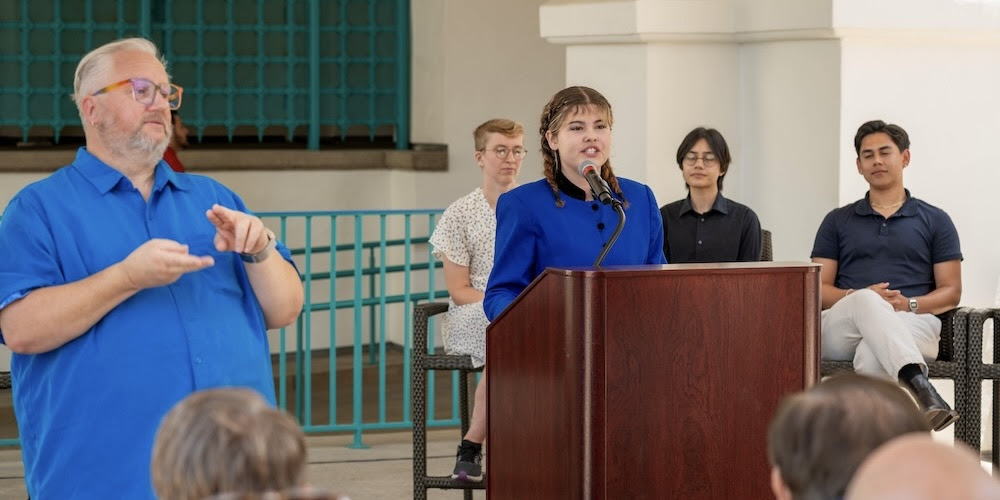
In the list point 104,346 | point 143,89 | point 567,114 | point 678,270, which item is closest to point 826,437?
point 678,270

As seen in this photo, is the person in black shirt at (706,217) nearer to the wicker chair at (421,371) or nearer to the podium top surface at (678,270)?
the wicker chair at (421,371)

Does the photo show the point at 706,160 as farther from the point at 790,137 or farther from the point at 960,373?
the point at 960,373

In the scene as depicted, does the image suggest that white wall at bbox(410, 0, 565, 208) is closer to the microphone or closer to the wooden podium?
the microphone

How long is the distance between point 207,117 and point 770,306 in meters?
6.43

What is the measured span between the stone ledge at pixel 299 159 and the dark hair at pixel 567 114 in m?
5.16

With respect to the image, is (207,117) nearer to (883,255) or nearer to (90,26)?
(90,26)

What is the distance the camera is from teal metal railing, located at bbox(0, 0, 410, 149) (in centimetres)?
876

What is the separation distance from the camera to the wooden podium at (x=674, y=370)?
311 centimetres

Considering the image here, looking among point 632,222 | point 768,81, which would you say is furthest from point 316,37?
point 632,222

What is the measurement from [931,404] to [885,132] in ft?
3.61

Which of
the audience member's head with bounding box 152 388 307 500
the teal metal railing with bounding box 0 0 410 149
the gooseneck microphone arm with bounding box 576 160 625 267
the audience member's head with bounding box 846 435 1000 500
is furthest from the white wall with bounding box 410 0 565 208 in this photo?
the audience member's head with bounding box 846 435 1000 500

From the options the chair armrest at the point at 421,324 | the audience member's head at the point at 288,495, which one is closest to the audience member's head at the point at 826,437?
the audience member's head at the point at 288,495

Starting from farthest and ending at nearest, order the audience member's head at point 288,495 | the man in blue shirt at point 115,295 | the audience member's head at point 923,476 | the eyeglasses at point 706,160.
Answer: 1. the eyeglasses at point 706,160
2. the man in blue shirt at point 115,295
3. the audience member's head at point 288,495
4. the audience member's head at point 923,476

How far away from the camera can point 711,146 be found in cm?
525
